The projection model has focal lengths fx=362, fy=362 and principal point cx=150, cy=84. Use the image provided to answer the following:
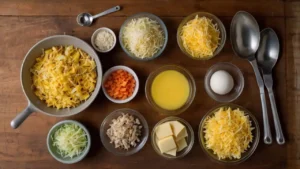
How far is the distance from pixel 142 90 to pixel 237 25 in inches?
23.0

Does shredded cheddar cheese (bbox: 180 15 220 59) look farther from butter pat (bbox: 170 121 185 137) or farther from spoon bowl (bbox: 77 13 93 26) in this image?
spoon bowl (bbox: 77 13 93 26)

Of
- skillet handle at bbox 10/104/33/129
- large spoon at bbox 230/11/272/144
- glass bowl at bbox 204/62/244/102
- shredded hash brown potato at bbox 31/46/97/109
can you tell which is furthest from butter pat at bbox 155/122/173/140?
skillet handle at bbox 10/104/33/129

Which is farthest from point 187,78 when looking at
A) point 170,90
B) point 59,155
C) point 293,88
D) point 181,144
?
point 59,155

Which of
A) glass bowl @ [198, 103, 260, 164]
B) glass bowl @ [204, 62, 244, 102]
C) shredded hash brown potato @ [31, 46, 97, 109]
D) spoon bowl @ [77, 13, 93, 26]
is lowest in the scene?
glass bowl @ [198, 103, 260, 164]

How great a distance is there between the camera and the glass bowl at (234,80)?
1.83 metres

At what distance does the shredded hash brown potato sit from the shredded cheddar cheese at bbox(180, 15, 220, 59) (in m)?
0.47

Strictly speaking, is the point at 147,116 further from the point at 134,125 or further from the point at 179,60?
the point at 179,60

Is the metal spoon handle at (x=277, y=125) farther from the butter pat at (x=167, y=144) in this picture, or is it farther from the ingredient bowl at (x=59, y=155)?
the ingredient bowl at (x=59, y=155)

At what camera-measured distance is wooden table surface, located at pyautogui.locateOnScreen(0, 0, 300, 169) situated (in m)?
1.80

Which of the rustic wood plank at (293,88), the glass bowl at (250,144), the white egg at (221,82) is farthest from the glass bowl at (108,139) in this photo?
the rustic wood plank at (293,88)

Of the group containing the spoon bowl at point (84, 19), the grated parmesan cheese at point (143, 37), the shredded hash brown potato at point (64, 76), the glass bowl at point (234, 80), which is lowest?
the glass bowl at point (234, 80)

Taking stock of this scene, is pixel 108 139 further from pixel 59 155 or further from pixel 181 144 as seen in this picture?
pixel 181 144

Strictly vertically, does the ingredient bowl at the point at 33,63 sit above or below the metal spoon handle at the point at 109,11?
below

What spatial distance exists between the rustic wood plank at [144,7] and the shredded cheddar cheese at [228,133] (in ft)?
1.73
